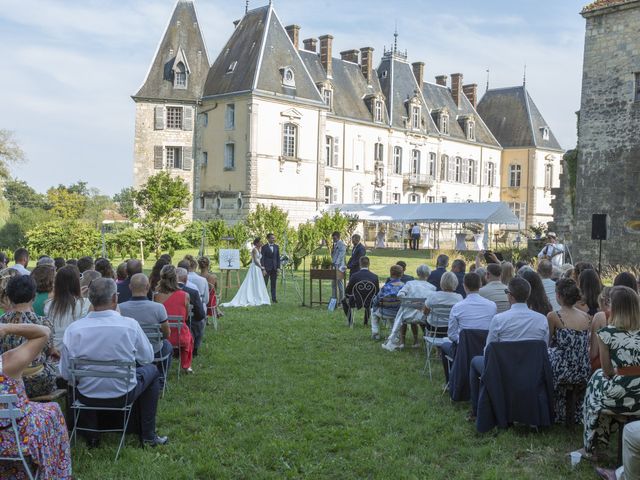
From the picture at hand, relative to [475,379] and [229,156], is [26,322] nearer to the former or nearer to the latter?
[475,379]

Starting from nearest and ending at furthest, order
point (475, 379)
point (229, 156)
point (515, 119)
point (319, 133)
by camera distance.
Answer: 1. point (475, 379)
2. point (229, 156)
3. point (319, 133)
4. point (515, 119)

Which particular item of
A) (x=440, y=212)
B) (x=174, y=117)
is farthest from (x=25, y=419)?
(x=174, y=117)

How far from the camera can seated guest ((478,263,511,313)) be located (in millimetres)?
7676

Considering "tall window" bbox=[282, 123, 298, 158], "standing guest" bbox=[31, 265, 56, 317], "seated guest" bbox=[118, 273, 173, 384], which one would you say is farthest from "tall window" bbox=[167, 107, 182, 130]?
"seated guest" bbox=[118, 273, 173, 384]

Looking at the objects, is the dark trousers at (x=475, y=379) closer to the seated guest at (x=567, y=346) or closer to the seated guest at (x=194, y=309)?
the seated guest at (x=567, y=346)

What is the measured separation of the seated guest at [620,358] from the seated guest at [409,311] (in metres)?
4.29

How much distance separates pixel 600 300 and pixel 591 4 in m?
17.6

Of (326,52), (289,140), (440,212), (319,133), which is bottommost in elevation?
(440,212)

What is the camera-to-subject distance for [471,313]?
6945mm

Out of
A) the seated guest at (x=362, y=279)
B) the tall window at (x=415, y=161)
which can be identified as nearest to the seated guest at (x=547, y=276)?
the seated guest at (x=362, y=279)

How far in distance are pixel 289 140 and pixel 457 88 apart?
69.3 feet

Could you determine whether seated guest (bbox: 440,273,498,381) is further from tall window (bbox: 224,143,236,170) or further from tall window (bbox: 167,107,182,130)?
tall window (bbox: 167,107,182,130)

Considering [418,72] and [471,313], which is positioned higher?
[418,72]

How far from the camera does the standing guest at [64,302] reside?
6023mm
